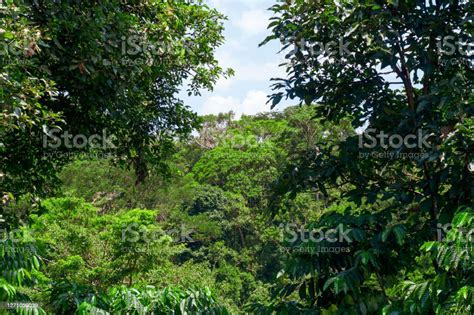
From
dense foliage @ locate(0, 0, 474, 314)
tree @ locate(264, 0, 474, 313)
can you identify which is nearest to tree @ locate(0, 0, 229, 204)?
dense foliage @ locate(0, 0, 474, 314)

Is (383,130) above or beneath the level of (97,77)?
beneath

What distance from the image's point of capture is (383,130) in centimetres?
455

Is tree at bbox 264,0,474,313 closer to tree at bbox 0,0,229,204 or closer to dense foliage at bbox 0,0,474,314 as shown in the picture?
dense foliage at bbox 0,0,474,314

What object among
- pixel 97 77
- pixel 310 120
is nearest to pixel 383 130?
pixel 310 120

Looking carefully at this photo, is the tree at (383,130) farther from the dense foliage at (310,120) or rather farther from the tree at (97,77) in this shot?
the tree at (97,77)

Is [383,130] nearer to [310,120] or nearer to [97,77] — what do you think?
[310,120]

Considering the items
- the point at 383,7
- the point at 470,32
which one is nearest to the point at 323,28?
the point at 383,7

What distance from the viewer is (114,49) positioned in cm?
533

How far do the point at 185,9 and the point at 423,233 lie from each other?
13.1 ft

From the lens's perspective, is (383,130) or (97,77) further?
(97,77)

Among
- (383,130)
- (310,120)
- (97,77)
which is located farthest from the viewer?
(310,120)

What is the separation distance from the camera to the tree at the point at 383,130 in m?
3.67

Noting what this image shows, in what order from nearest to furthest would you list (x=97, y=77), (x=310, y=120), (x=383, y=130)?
1. (x=383, y=130)
2. (x=97, y=77)
3. (x=310, y=120)

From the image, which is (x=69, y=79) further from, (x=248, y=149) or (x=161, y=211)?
(x=248, y=149)
